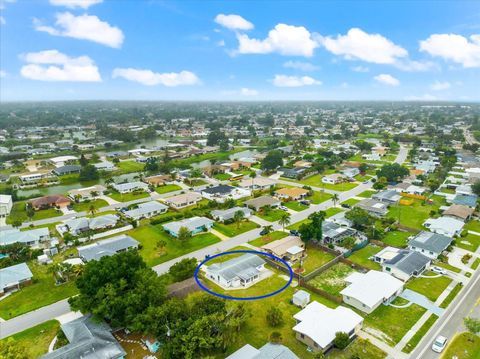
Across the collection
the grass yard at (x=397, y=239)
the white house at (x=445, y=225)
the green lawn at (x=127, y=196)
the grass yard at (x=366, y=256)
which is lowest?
the grass yard at (x=366, y=256)

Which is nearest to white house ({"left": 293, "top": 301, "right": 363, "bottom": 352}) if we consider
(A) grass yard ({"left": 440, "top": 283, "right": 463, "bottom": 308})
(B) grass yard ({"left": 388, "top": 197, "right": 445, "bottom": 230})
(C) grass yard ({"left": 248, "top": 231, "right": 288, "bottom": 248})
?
(A) grass yard ({"left": 440, "top": 283, "right": 463, "bottom": 308})

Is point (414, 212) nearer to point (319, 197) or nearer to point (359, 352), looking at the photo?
point (319, 197)

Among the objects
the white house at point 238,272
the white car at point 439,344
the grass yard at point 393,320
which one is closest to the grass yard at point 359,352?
the grass yard at point 393,320

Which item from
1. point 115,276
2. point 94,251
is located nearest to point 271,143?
point 94,251

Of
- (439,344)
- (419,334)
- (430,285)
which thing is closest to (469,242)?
(430,285)

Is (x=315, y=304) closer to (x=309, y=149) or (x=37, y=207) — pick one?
(x=37, y=207)

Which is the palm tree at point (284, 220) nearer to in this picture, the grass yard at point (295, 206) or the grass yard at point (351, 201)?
the grass yard at point (295, 206)

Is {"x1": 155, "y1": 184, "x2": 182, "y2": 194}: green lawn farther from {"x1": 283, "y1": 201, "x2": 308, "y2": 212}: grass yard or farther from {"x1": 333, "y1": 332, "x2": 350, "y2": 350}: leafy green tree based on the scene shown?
{"x1": 333, "y1": 332, "x2": 350, "y2": 350}: leafy green tree

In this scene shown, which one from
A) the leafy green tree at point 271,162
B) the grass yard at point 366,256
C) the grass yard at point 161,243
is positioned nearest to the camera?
the grass yard at point 366,256
